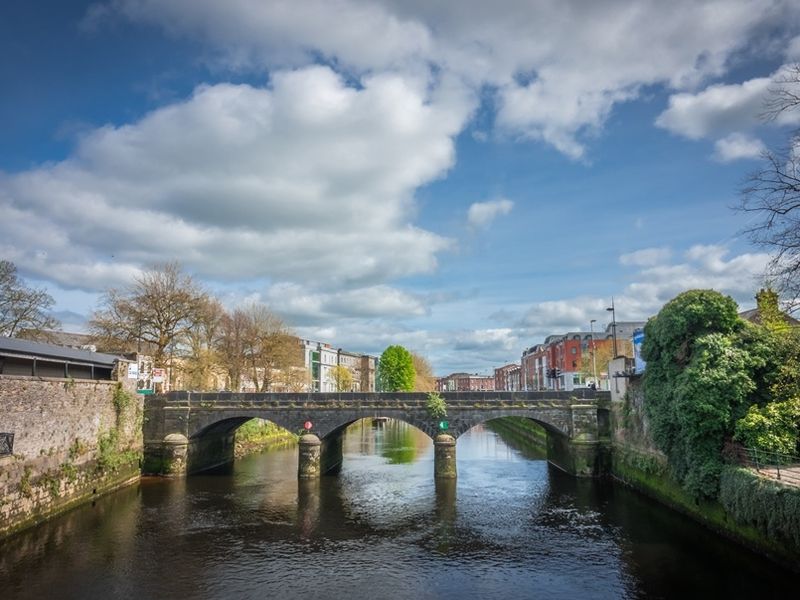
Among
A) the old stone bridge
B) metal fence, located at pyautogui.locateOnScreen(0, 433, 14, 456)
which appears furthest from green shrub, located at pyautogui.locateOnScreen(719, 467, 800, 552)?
metal fence, located at pyautogui.locateOnScreen(0, 433, 14, 456)

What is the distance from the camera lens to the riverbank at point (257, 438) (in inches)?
2201

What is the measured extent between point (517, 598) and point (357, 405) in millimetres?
25612

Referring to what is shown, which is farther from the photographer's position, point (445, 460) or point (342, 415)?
point (342, 415)

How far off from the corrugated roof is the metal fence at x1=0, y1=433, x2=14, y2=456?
452 cm

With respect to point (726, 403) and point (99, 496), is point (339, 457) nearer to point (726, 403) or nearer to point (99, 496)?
point (99, 496)

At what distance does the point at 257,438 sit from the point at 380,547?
38.7 m

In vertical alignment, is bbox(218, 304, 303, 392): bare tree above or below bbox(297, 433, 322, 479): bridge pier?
above

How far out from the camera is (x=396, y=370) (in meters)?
111

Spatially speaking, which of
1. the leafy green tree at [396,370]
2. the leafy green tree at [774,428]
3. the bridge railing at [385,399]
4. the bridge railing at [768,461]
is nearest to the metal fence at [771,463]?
the bridge railing at [768,461]

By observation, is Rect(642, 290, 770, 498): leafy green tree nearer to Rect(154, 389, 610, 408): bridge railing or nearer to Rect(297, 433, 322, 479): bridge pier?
Rect(154, 389, 610, 408): bridge railing

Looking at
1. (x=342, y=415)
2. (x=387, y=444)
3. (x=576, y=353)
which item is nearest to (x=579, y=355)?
(x=576, y=353)

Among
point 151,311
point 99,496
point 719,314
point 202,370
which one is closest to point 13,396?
point 99,496

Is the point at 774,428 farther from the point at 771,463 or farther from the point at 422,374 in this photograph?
the point at 422,374

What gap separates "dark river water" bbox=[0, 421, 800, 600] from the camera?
64.4ft
